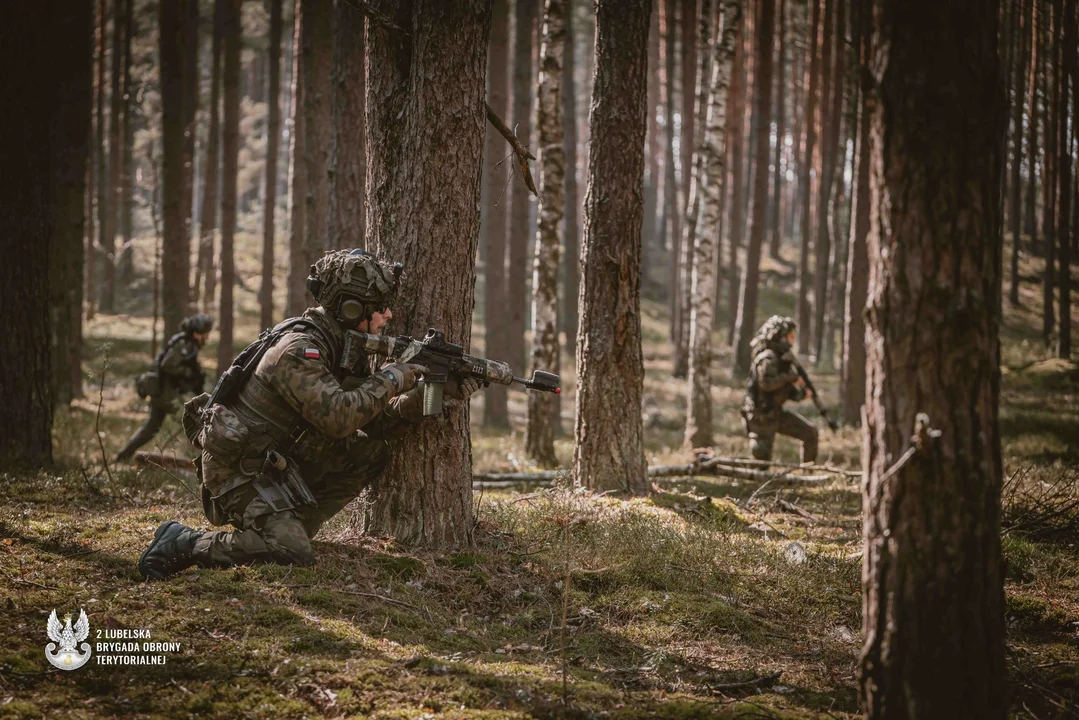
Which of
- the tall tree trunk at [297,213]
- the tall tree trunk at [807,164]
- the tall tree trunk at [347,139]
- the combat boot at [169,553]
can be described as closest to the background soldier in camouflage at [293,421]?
the combat boot at [169,553]

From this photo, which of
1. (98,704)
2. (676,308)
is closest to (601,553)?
(98,704)

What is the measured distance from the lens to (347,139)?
10484 mm

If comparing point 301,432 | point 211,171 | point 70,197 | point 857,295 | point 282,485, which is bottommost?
point 282,485

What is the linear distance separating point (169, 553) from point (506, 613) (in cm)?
221

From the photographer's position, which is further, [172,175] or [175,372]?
[172,175]

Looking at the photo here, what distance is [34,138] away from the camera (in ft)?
26.6

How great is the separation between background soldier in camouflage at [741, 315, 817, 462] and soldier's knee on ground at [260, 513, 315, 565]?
736 cm

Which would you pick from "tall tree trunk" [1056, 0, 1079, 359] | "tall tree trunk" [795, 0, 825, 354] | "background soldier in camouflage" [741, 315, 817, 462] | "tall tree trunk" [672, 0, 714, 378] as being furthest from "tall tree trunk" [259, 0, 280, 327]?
"tall tree trunk" [1056, 0, 1079, 359]

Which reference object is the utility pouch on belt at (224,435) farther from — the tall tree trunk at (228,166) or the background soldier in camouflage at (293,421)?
the tall tree trunk at (228,166)

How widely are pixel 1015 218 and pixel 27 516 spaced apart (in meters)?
31.0

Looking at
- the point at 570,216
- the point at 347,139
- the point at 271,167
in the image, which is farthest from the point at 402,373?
the point at 570,216

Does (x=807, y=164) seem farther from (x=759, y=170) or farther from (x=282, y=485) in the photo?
(x=282, y=485)

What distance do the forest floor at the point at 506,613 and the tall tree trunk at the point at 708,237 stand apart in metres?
4.44

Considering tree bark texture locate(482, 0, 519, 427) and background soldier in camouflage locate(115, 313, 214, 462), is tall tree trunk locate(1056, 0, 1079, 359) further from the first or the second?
background soldier in camouflage locate(115, 313, 214, 462)
